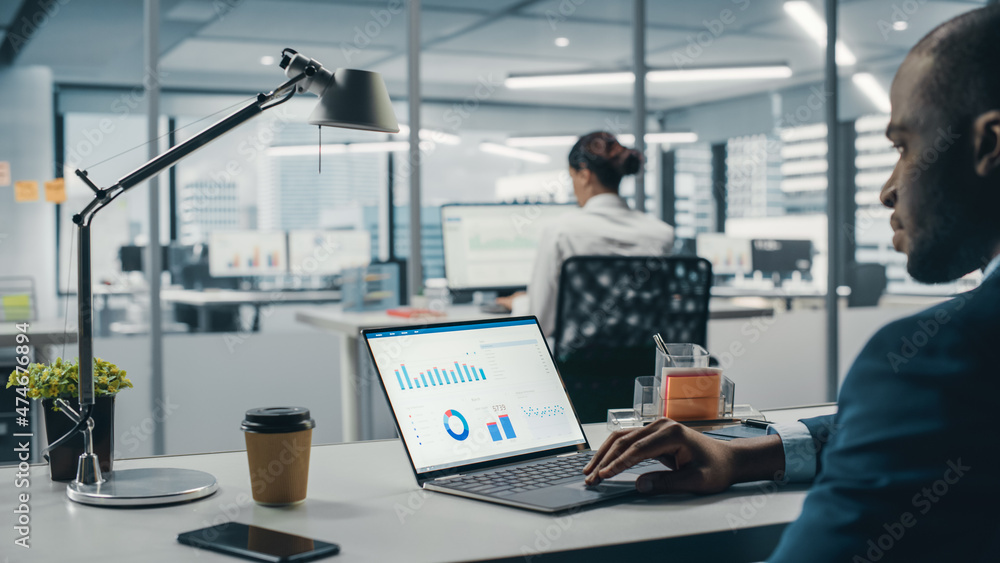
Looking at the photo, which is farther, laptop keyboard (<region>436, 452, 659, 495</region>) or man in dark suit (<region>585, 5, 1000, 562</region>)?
laptop keyboard (<region>436, 452, 659, 495</region>)

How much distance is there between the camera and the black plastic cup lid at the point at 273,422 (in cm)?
109

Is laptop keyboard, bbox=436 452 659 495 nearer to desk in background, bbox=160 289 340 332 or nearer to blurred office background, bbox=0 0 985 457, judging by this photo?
blurred office background, bbox=0 0 985 457

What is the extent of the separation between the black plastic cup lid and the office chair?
1.52m

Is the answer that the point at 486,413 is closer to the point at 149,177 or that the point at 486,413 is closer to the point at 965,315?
the point at 149,177

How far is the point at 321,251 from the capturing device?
17.7ft

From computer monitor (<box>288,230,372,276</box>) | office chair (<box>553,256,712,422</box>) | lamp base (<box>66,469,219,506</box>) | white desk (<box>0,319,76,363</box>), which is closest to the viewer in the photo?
lamp base (<box>66,469,219,506</box>)

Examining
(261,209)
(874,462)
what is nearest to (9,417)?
(261,209)

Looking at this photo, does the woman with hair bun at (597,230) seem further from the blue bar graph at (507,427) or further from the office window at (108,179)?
the office window at (108,179)

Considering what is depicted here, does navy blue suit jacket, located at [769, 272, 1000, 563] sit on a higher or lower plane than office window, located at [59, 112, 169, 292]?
lower

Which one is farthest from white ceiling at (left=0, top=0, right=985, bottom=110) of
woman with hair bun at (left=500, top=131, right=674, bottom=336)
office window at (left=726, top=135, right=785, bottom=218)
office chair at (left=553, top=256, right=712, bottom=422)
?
office chair at (left=553, top=256, right=712, bottom=422)

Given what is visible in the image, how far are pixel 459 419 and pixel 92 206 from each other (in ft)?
1.88

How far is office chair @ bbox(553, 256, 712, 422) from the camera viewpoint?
261 cm

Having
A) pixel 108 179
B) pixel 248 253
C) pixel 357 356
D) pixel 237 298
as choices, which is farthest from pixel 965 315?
pixel 248 253

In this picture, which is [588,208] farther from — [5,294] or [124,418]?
[5,294]
